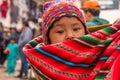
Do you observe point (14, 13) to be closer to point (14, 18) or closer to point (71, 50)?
point (14, 18)

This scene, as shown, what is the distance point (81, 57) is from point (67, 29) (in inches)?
12.2

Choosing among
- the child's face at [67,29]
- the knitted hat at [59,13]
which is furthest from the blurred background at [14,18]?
the child's face at [67,29]

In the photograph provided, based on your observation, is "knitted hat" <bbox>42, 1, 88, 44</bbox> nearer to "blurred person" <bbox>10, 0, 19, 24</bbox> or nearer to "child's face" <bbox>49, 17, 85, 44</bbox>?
"child's face" <bbox>49, 17, 85, 44</bbox>

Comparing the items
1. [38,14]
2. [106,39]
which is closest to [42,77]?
[106,39]

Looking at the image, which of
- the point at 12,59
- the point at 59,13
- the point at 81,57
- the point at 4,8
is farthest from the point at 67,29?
the point at 4,8

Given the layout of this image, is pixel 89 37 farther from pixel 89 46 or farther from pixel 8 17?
pixel 8 17

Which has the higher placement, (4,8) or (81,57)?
(81,57)

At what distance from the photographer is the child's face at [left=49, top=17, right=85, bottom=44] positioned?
1.91m

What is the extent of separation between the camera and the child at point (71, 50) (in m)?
1.57

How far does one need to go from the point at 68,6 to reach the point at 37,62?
15.4 inches

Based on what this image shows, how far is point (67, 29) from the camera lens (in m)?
1.93

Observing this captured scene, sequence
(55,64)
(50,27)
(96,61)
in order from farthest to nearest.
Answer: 1. (50,27)
2. (55,64)
3. (96,61)

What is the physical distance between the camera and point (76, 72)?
1.68 m

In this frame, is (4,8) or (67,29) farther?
(4,8)
